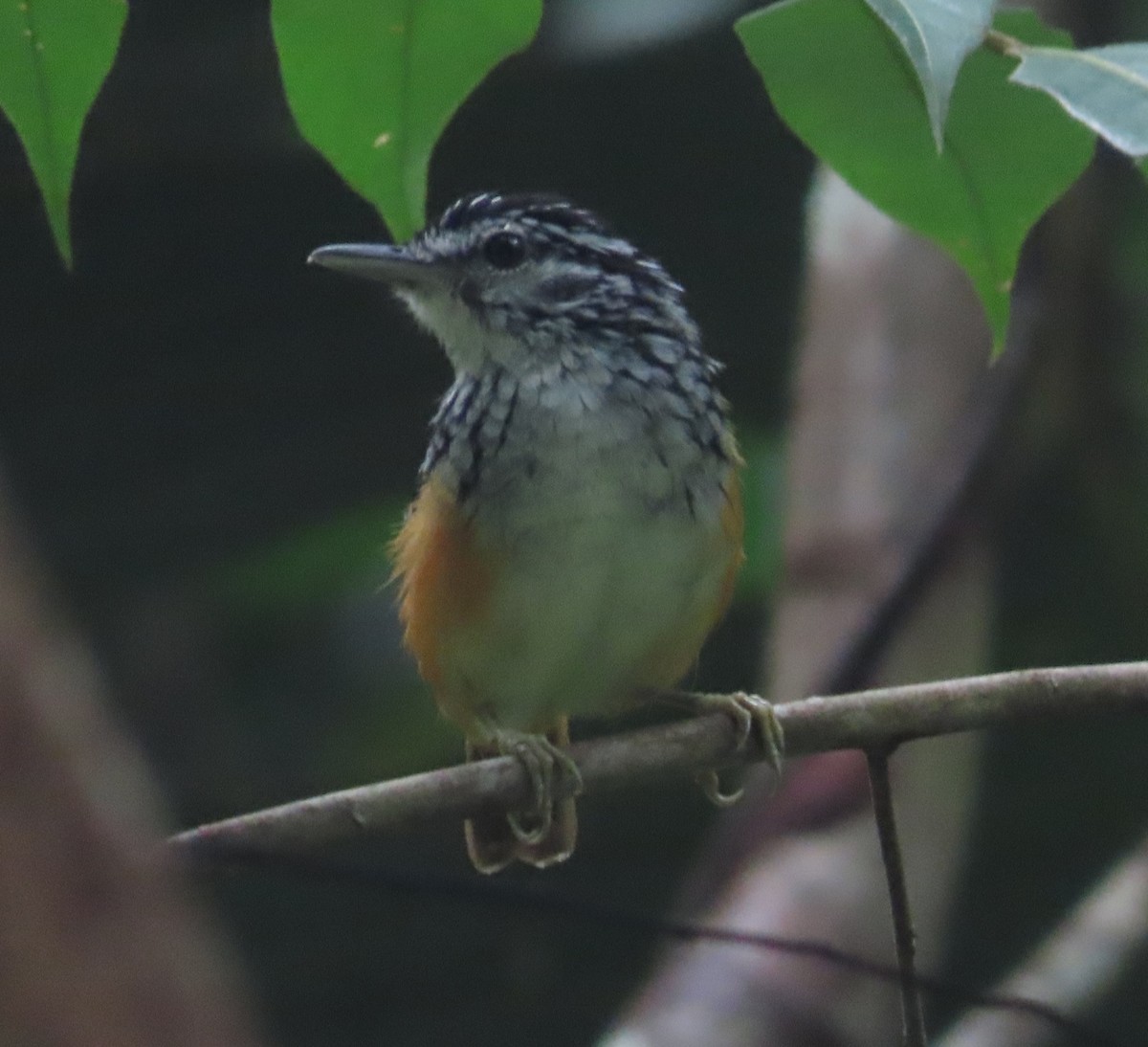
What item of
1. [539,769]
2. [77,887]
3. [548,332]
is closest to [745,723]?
[539,769]

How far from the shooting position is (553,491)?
138 inches

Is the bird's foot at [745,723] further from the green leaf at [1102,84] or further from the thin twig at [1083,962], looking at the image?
the thin twig at [1083,962]

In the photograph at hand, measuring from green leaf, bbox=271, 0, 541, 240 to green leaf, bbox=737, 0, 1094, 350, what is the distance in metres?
0.31

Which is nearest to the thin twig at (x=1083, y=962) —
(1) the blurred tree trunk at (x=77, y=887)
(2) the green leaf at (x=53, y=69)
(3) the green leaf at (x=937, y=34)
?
(3) the green leaf at (x=937, y=34)

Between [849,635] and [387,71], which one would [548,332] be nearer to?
[387,71]

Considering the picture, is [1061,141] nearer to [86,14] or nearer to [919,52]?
[919,52]

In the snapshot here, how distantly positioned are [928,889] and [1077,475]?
1.59 meters

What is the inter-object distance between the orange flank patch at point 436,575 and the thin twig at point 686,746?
743 millimetres

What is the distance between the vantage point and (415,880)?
7.20ft

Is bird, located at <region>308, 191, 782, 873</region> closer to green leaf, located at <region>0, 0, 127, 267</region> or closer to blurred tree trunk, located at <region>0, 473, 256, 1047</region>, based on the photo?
green leaf, located at <region>0, 0, 127, 267</region>

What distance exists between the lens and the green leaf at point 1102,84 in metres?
2.07

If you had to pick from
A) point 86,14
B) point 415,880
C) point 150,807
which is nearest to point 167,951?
point 150,807

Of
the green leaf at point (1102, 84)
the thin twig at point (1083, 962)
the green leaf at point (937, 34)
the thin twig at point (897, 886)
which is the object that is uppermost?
the green leaf at point (937, 34)

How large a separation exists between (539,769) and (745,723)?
0.35m
